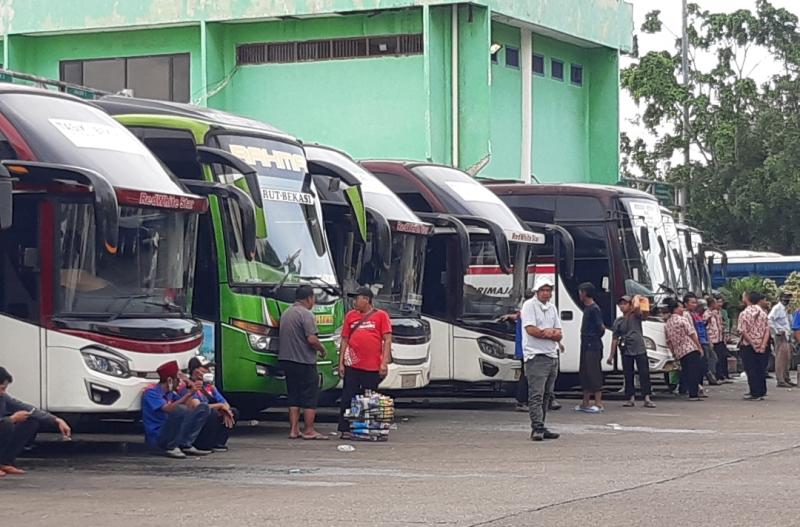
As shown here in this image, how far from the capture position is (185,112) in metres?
19.1

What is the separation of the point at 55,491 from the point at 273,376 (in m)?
5.32

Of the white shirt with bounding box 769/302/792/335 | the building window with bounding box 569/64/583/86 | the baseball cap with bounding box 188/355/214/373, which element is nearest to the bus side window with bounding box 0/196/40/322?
the baseball cap with bounding box 188/355/214/373

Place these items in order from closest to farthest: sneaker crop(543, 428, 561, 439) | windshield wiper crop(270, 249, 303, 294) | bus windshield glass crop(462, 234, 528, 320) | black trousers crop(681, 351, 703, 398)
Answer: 1. sneaker crop(543, 428, 561, 439)
2. windshield wiper crop(270, 249, 303, 294)
3. bus windshield glass crop(462, 234, 528, 320)
4. black trousers crop(681, 351, 703, 398)

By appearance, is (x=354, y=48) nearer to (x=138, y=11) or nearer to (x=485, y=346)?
(x=138, y=11)

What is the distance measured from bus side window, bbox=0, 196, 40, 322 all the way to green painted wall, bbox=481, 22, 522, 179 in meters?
23.7

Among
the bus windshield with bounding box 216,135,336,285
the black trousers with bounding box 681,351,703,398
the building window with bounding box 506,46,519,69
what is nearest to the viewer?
the bus windshield with bounding box 216,135,336,285

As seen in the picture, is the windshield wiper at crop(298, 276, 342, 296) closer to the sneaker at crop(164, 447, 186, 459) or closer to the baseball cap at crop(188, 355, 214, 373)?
the baseball cap at crop(188, 355, 214, 373)

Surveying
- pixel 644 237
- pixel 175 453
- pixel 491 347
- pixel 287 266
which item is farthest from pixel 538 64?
pixel 175 453

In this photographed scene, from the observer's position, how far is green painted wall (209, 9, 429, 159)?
122 feet

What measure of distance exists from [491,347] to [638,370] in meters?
2.57

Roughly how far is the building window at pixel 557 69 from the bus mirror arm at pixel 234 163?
2572 centimetres

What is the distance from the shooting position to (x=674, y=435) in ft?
61.7

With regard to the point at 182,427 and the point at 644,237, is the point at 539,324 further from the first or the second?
the point at 644,237

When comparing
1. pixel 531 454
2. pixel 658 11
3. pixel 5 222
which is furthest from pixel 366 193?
pixel 658 11
